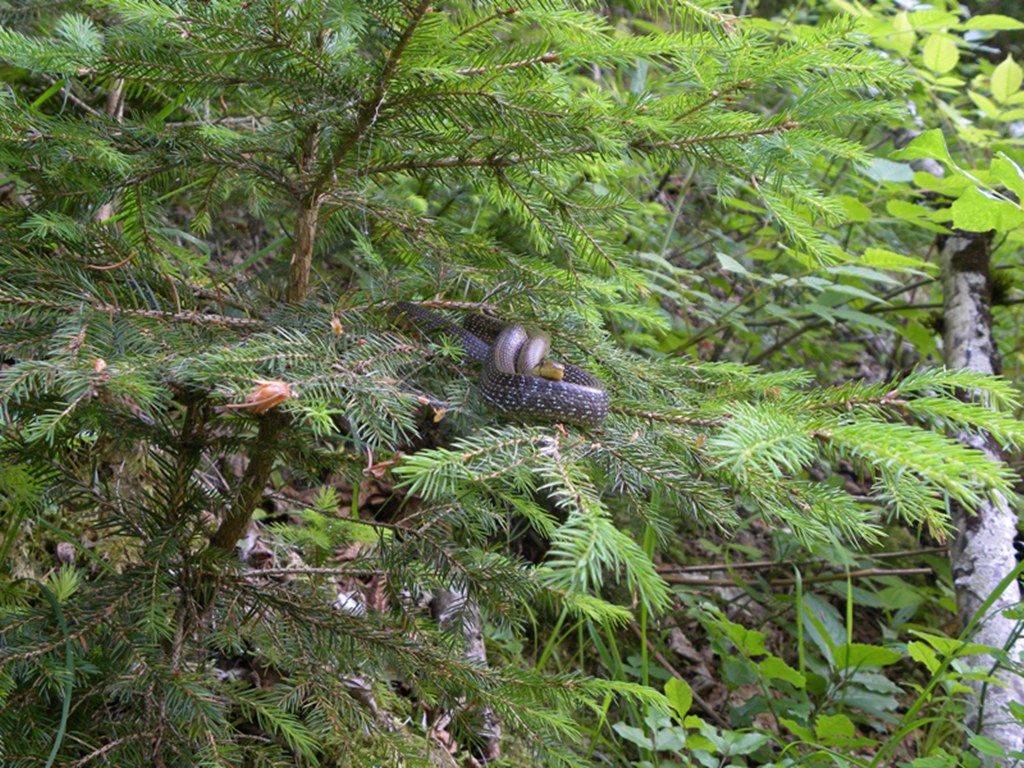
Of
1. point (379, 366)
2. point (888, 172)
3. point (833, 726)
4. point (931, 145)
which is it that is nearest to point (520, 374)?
point (379, 366)

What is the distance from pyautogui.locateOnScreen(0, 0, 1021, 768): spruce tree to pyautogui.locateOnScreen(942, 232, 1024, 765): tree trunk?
0.93 meters

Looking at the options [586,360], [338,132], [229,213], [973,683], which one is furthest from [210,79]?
[973,683]

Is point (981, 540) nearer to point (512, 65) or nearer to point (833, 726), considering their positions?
point (833, 726)

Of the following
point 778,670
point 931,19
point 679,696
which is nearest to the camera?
point 679,696

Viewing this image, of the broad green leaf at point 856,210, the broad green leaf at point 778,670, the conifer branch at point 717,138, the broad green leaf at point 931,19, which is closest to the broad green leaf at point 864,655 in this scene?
the broad green leaf at point 778,670

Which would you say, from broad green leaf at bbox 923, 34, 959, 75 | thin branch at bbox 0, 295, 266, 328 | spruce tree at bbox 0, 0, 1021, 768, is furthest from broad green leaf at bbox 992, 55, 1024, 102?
thin branch at bbox 0, 295, 266, 328

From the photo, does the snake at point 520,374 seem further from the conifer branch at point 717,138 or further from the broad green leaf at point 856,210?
the broad green leaf at point 856,210

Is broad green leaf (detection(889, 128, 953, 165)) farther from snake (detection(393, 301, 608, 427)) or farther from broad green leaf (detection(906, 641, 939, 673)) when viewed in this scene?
broad green leaf (detection(906, 641, 939, 673))

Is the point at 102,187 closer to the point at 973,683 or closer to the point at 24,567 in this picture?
the point at 24,567

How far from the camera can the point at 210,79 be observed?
125cm

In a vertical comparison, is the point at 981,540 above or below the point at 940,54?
below

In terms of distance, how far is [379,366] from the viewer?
115cm

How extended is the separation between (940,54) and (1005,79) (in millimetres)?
240

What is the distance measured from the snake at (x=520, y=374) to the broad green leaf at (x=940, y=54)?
7.39 feet
